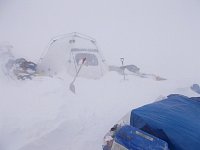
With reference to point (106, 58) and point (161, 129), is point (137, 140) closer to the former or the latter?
point (161, 129)

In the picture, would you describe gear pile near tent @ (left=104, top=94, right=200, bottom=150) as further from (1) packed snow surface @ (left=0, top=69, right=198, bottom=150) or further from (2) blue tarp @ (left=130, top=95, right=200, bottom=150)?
(1) packed snow surface @ (left=0, top=69, right=198, bottom=150)

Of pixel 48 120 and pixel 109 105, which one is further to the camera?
pixel 109 105

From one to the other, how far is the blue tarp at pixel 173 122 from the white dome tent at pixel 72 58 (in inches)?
201

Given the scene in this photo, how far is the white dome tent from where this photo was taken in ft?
30.7

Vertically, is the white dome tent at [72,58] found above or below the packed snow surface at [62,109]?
above

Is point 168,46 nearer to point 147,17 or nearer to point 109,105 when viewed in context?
point 147,17

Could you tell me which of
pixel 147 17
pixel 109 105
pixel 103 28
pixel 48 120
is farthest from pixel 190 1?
pixel 48 120

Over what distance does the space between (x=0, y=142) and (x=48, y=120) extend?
1.24 m

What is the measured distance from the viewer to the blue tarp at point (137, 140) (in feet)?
11.8

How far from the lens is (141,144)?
12.0 ft

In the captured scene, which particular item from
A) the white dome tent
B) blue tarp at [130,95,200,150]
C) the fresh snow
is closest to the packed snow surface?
the fresh snow

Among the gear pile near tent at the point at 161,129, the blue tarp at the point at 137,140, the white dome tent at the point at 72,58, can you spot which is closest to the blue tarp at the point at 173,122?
the gear pile near tent at the point at 161,129

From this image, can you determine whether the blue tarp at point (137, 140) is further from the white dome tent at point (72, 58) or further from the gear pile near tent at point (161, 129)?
the white dome tent at point (72, 58)

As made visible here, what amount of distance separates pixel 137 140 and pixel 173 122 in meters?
0.76
